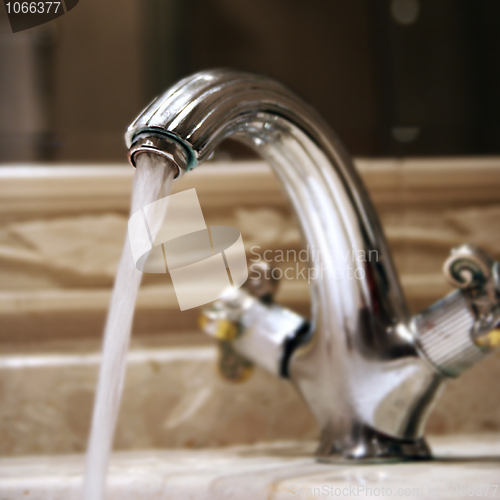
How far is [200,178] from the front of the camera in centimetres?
50

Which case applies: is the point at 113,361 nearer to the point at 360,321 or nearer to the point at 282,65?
the point at 360,321

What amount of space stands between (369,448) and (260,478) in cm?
8

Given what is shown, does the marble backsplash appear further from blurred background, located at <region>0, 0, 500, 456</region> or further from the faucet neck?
the faucet neck

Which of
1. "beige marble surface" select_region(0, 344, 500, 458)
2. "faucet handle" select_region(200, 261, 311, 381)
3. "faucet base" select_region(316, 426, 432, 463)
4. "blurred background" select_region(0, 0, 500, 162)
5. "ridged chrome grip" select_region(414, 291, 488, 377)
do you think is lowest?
"beige marble surface" select_region(0, 344, 500, 458)

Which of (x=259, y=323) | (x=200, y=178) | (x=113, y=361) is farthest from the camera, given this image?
(x=200, y=178)

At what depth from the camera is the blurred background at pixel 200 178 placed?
0.46 metres

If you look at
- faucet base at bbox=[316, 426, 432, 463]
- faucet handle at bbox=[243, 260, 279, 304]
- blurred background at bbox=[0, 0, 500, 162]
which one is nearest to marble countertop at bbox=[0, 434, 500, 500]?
faucet base at bbox=[316, 426, 432, 463]

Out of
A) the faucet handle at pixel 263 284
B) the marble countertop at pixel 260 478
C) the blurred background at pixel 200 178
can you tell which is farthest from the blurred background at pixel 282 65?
Result: the marble countertop at pixel 260 478

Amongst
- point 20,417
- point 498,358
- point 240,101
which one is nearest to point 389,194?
point 498,358

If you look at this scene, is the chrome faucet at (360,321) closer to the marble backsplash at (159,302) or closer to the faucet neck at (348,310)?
the faucet neck at (348,310)

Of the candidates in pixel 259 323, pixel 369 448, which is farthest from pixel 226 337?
pixel 369 448

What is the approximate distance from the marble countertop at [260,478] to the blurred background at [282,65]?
0.29 m

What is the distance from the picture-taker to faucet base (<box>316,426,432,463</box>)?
0.35 m

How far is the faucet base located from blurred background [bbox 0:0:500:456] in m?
0.12
